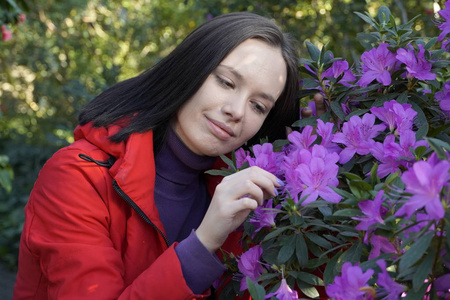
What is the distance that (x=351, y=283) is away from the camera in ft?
3.48

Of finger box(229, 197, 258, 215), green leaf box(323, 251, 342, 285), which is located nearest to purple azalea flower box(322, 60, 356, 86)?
finger box(229, 197, 258, 215)

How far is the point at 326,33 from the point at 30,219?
309 cm

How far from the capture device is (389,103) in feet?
4.88

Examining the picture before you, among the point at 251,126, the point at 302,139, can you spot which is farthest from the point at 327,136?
the point at 251,126

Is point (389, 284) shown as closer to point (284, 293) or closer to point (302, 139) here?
point (284, 293)

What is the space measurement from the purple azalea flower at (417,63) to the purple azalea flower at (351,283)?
66 centimetres

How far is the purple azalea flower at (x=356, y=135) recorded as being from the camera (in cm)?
145

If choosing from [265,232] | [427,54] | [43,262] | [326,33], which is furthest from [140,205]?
[326,33]

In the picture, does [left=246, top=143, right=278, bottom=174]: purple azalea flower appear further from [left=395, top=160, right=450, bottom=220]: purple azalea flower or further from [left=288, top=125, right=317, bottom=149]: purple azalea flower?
[left=395, top=160, right=450, bottom=220]: purple azalea flower

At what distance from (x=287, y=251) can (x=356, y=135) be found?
357mm

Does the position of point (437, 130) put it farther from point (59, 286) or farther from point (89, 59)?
point (89, 59)

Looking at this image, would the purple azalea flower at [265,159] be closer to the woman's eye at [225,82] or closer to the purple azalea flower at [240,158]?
the purple azalea flower at [240,158]

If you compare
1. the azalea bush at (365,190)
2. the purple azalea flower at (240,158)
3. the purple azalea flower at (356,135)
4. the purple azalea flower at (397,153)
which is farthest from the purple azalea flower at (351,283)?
the purple azalea flower at (240,158)

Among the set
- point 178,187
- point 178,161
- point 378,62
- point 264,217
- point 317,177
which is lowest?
point 178,187
